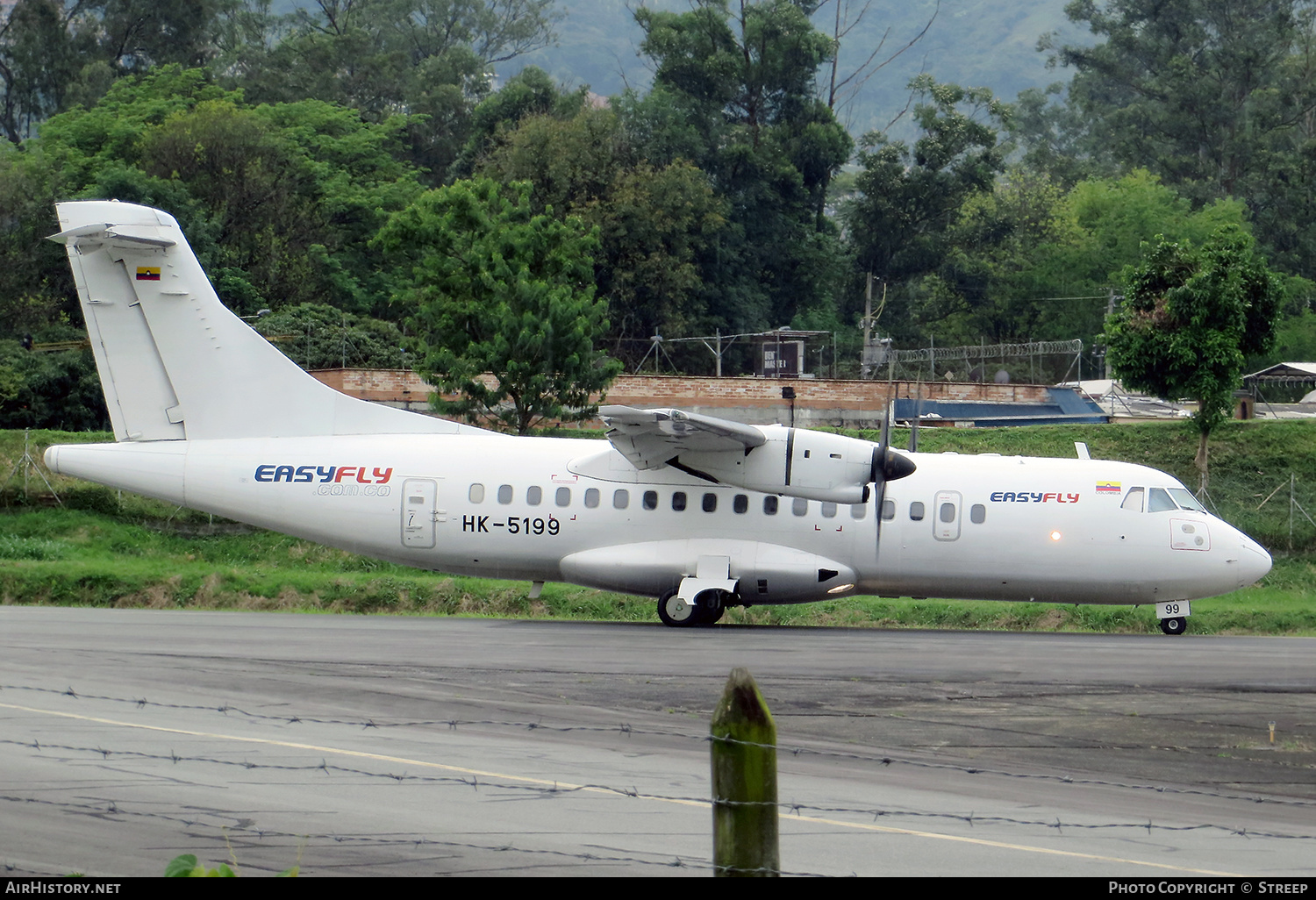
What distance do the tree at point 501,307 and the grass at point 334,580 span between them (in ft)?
16.3

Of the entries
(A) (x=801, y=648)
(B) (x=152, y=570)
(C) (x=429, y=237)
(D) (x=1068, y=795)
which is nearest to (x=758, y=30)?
(C) (x=429, y=237)

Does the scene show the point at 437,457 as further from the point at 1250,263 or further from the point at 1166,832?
the point at 1250,263

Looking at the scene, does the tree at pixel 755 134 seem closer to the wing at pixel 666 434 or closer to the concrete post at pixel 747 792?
the wing at pixel 666 434

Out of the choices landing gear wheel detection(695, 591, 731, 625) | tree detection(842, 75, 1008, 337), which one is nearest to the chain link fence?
landing gear wheel detection(695, 591, 731, 625)

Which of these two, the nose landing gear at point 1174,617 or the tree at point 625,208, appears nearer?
the nose landing gear at point 1174,617

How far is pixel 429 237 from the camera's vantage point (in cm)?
3162

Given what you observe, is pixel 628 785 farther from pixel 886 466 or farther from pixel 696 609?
pixel 696 609

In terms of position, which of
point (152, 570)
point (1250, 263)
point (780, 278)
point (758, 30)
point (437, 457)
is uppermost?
point (758, 30)

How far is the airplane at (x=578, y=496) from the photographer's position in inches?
738

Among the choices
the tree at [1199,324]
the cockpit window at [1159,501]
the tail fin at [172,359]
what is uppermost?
the tree at [1199,324]

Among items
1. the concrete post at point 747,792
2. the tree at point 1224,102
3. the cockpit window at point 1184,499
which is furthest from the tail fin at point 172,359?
the tree at point 1224,102

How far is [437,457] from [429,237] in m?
13.5

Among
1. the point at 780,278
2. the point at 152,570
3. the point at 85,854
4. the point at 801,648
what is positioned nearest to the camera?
the point at 85,854

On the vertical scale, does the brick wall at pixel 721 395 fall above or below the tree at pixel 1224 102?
below
